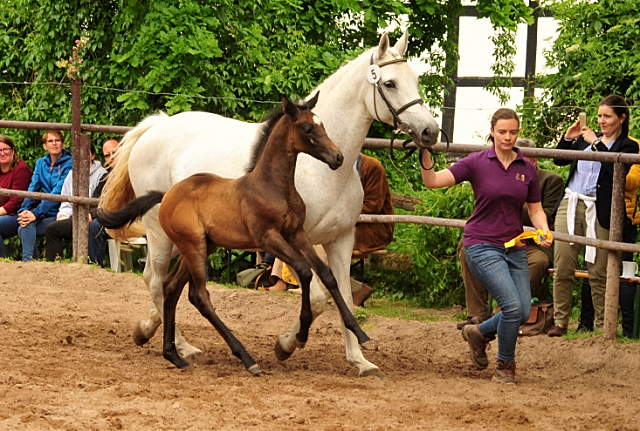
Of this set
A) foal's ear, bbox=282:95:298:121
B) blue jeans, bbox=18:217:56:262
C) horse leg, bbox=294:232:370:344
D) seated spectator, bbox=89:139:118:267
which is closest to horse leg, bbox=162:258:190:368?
horse leg, bbox=294:232:370:344

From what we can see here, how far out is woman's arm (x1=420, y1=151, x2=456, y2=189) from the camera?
5004 mm

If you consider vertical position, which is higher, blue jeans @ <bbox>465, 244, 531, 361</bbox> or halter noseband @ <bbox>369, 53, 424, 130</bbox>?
halter noseband @ <bbox>369, 53, 424, 130</bbox>

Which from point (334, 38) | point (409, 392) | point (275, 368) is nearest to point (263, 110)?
point (334, 38)

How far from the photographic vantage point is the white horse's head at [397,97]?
4951 millimetres

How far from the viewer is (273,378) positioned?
5047 mm

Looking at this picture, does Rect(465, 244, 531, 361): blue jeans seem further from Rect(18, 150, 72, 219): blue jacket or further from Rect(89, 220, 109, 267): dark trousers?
Rect(18, 150, 72, 219): blue jacket

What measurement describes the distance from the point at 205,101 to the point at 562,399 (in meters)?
6.14

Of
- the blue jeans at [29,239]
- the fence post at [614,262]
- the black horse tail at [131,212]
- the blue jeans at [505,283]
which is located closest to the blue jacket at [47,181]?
the blue jeans at [29,239]

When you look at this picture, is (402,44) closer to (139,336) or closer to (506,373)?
(506,373)

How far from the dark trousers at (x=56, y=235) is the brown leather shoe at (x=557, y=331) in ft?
16.0

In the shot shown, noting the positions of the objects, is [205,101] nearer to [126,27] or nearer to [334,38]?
[126,27]

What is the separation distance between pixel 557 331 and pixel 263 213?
277 centimetres

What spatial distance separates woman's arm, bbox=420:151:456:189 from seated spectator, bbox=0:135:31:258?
5521 mm

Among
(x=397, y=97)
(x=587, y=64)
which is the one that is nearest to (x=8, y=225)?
(x=397, y=97)
